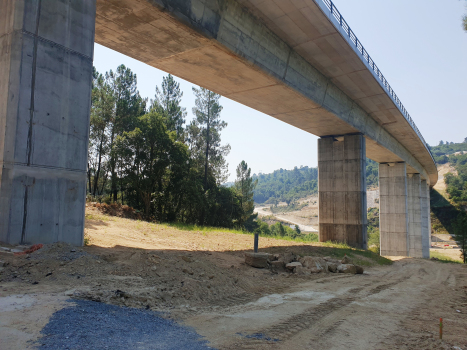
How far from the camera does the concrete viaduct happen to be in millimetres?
7379

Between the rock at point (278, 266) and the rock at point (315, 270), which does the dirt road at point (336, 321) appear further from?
the rock at point (315, 270)

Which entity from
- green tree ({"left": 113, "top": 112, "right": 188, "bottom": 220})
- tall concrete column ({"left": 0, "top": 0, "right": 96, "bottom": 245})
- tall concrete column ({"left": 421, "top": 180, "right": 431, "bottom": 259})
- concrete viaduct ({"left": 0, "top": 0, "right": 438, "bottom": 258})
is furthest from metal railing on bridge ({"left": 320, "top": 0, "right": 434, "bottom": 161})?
A: tall concrete column ({"left": 421, "top": 180, "right": 431, "bottom": 259})

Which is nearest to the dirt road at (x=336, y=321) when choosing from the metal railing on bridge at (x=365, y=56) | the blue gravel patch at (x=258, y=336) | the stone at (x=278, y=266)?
the blue gravel patch at (x=258, y=336)

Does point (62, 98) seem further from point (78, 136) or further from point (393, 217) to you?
point (393, 217)

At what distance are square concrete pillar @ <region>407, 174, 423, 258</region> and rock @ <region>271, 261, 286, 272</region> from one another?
40.2 meters

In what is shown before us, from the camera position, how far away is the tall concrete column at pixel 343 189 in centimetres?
2343

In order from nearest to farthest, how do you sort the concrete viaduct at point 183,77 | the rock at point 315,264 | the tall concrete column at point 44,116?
1. the tall concrete column at point 44,116
2. the concrete viaduct at point 183,77
3. the rock at point 315,264

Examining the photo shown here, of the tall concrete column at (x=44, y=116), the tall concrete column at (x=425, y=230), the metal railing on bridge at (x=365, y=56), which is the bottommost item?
the tall concrete column at (x=425, y=230)

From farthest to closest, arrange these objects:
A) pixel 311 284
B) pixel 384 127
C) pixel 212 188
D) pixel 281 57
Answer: pixel 212 188, pixel 384 127, pixel 281 57, pixel 311 284

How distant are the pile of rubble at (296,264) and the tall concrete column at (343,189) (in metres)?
10.4

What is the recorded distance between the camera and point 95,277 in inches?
264

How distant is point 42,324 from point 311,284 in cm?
770

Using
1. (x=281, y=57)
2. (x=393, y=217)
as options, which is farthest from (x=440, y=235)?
(x=281, y=57)

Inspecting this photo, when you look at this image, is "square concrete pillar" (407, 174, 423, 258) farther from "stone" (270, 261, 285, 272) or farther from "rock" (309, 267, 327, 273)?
"stone" (270, 261, 285, 272)
